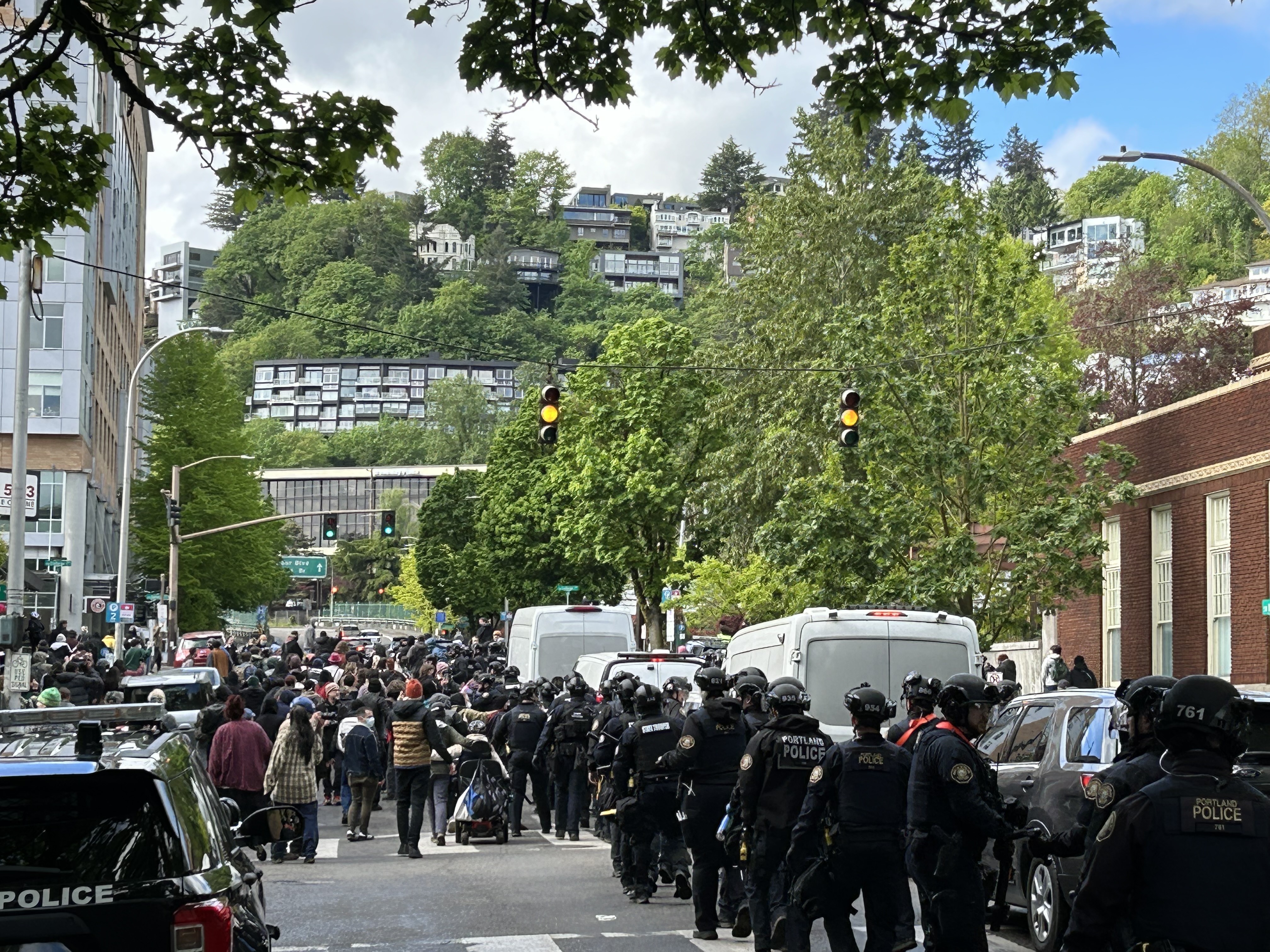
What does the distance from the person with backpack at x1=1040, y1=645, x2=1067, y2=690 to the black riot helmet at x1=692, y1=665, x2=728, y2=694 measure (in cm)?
1755

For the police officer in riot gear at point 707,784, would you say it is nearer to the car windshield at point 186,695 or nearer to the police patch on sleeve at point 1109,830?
the police patch on sleeve at point 1109,830

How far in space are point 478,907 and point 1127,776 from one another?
717 cm

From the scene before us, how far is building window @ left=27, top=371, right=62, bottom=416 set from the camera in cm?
6225

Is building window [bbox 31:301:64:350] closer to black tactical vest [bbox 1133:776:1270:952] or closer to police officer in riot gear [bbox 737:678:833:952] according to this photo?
police officer in riot gear [bbox 737:678:833:952]

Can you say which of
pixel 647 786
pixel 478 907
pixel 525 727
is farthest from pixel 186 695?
pixel 647 786

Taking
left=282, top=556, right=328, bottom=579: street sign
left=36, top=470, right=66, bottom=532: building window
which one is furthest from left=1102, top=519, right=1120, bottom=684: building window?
left=282, top=556, right=328, bottom=579: street sign

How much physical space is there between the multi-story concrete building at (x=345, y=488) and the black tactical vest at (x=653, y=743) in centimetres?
16252

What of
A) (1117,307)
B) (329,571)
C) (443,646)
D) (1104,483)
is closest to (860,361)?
(1104,483)

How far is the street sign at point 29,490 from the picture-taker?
5062 centimetres

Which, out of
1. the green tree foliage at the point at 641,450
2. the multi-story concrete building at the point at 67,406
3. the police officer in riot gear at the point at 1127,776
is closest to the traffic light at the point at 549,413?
the police officer in riot gear at the point at 1127,776

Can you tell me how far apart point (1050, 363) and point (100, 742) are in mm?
28882

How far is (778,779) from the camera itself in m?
10.8

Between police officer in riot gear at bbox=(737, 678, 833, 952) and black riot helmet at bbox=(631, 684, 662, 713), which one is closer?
police officer in riot gear at bbox=(737, 678, 833, 952)

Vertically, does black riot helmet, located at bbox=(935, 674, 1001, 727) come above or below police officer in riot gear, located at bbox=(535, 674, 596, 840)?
above
